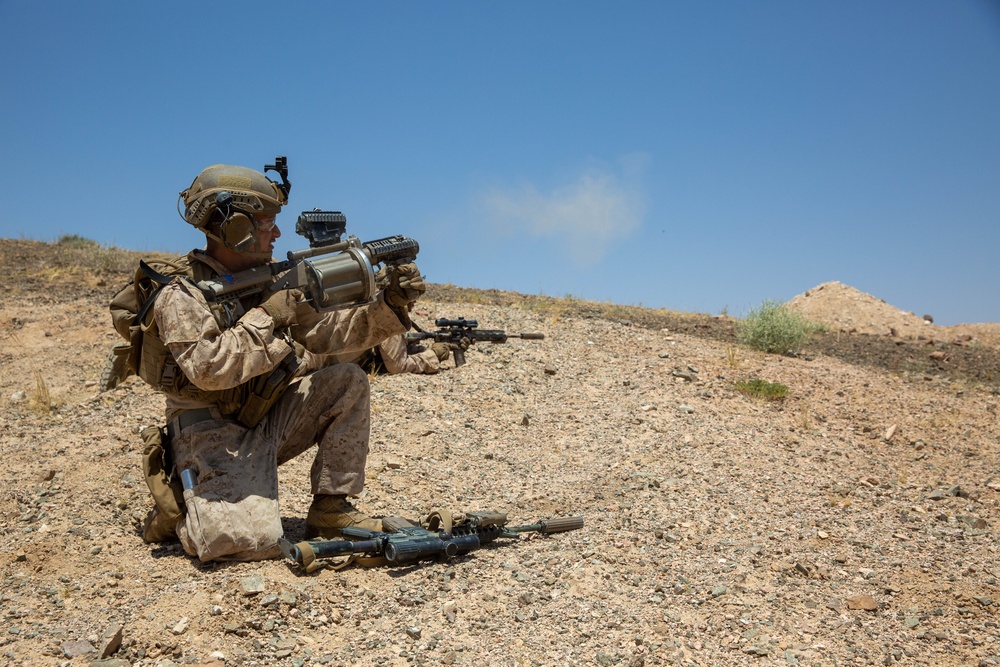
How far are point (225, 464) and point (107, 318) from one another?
5.97 metres

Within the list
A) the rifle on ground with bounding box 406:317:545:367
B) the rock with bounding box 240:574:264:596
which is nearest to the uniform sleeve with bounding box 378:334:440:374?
the rifle on ground with bounding box 406:317:545:367

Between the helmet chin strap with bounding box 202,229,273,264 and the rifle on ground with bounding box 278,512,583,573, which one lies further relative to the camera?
the helmet chin strap with bounding box 202,229,273,264

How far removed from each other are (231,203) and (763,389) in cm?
537

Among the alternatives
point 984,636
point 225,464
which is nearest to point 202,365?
point 225,464

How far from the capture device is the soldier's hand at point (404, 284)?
158 inches

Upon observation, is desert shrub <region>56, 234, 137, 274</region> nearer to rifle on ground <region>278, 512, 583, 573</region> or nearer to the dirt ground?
the dirt ground

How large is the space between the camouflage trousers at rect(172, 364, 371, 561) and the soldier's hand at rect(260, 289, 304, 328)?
0.37m

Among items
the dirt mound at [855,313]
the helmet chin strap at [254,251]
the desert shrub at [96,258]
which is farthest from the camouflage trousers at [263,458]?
the dirt mound at [855,313]

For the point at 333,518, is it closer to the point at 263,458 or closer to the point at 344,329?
the point at 263,458

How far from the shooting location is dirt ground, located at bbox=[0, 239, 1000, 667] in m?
3.18

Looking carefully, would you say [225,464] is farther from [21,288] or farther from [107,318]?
[21,288]

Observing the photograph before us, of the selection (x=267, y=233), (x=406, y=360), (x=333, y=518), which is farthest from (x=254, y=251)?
(x=406, y=360)

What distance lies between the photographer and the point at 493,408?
7.30 m

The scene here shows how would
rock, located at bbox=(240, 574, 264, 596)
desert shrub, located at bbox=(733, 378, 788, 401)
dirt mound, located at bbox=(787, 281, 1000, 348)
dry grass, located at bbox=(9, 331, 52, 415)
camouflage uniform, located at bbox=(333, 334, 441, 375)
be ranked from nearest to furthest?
1. rock, located at bbox=(240, 574, 264, 596)
2. dry grass, located at bbox=(9, 331, 52, 415)
3. desert shrub, located at bbox=(733, 378, 788, 401)
4. camouflage uniform, located at bbox=(333, 334, 441, 375)
5. dirt mound, located at bbox=(787, 281, 1000, 348)
